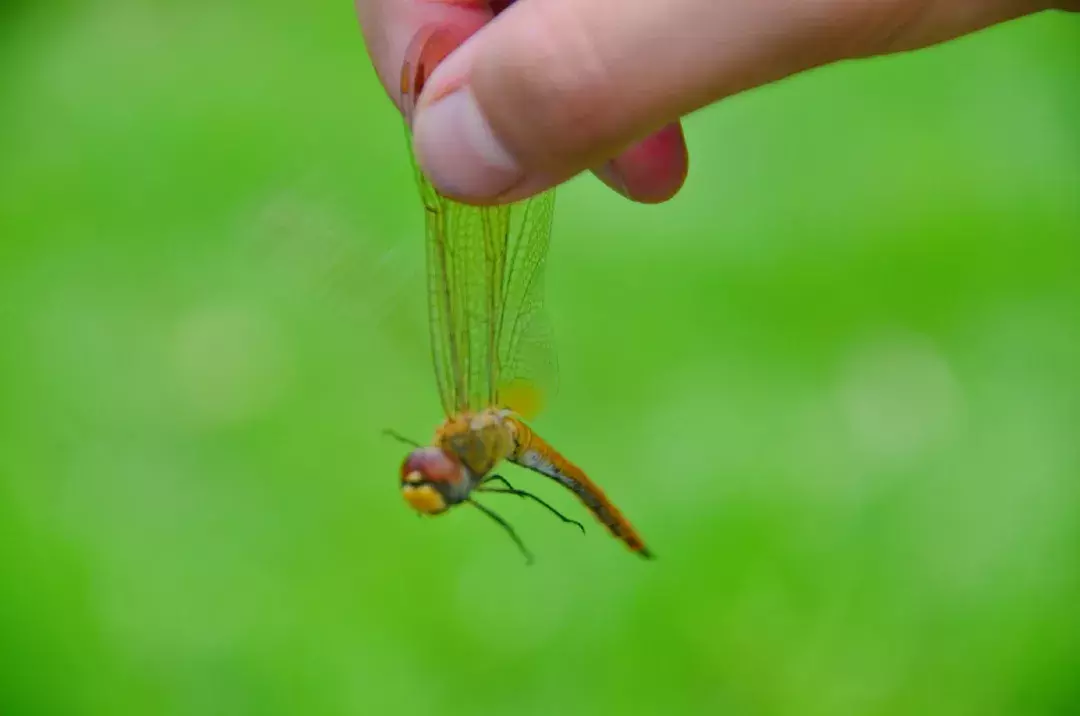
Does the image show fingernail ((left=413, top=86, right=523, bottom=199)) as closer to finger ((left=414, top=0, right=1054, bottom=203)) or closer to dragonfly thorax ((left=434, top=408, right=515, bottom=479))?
finger ((left=414, top=0, right=1054, bottom=203))

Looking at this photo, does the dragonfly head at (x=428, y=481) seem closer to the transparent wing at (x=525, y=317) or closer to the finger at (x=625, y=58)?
the transparent wing at (x=525, y=317)

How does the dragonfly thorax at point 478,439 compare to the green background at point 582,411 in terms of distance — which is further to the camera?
the green background at point 582,411

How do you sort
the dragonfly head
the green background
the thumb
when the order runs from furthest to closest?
1. the green background
2. the dragonfly head
3. the thumb

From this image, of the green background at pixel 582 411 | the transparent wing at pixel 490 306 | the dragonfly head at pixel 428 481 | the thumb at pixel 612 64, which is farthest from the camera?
the green background at pixel 582 411

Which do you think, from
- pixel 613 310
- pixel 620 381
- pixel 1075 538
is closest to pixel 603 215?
pixel 613 310

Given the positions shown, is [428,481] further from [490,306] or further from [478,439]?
[490,306]

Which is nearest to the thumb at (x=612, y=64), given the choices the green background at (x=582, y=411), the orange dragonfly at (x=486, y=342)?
the orange dragonfly at (x=486, y=342)

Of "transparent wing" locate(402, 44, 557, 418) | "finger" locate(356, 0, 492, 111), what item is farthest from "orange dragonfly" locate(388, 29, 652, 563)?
"finger" locate(356, 0, 492, 111)
